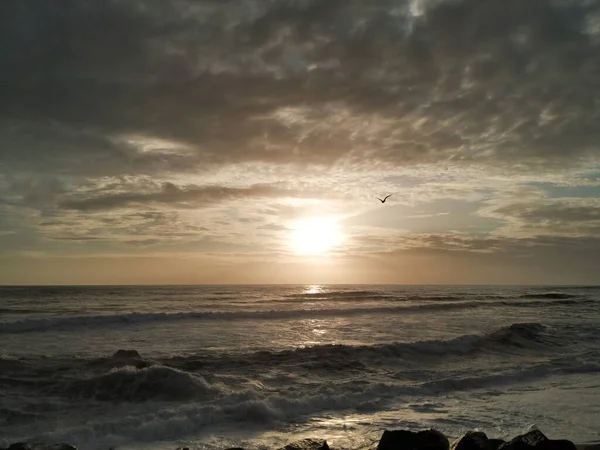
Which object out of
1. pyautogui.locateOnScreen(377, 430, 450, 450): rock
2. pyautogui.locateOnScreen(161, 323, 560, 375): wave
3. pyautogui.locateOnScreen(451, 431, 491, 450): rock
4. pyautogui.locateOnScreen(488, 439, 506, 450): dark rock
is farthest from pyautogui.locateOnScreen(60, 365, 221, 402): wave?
pyautogui.locateOnScreen(488, 439, 506, 450): dark rock

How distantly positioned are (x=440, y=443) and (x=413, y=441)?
0.44 m

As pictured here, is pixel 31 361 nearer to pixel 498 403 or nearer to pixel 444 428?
pixel 444 428

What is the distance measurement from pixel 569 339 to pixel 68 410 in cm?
2199

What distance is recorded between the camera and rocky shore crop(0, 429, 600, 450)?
661 centimetres

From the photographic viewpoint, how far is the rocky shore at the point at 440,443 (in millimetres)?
6609

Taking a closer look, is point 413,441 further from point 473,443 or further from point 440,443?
point 473,443

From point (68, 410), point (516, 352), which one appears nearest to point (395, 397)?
point (68, 410)

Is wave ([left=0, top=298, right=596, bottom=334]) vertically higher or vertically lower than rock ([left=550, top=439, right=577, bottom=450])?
lower

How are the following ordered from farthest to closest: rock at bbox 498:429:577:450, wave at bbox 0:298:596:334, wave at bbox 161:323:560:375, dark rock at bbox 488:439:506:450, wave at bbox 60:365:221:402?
wave at bbox 0:298:596:334, wave at bbox 161:323:560:375, wave at bbox 60:365:221:402, dark rock at bbox 488:439:506:450, rock at bbox 498:429:577:450

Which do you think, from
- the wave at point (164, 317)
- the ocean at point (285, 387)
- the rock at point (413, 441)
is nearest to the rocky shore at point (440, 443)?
the rock at point (413, 441)

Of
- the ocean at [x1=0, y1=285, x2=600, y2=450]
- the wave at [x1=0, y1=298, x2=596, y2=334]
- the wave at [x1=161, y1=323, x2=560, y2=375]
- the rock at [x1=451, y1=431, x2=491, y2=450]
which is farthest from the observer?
the wave at [x1=0, y1=298, x2=596, y2=334]

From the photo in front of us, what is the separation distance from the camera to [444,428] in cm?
A: 930

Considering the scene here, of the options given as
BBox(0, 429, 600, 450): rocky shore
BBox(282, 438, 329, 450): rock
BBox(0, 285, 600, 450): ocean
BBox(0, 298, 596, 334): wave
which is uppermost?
BBox(0, 429, 600, 450): rocky shore

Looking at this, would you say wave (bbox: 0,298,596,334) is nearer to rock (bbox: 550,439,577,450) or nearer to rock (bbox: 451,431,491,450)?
rock (bbox: 451,431,491,450)
